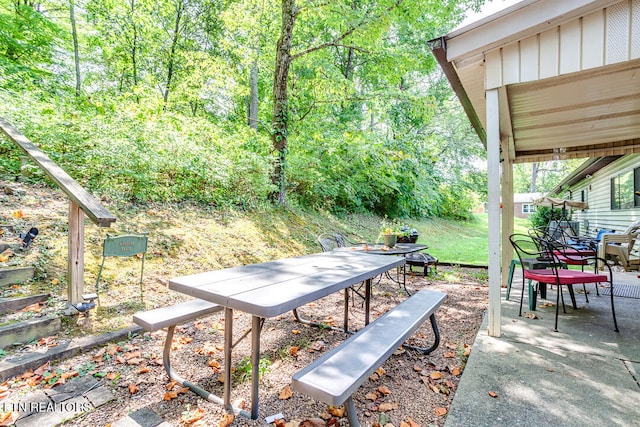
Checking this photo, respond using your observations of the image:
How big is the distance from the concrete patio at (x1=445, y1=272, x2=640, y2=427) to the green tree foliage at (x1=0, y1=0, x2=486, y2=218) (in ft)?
16.7

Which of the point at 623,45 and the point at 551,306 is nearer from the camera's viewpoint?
the point at 623,45

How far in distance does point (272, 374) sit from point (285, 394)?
296mm

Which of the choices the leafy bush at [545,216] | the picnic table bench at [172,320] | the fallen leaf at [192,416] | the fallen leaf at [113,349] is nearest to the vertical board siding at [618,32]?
the picnic table bench at [172,320]

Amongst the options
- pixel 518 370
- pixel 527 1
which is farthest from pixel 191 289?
pixel 527 1

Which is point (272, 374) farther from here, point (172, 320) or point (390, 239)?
point (390, 239)

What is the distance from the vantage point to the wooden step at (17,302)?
253 centimetres

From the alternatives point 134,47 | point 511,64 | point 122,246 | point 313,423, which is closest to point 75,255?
point 122,246

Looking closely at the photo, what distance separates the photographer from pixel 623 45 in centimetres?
232

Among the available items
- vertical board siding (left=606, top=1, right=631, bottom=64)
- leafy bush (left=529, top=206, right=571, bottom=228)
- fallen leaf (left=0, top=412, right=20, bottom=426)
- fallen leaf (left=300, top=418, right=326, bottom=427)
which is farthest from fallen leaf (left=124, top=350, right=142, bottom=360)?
leafy bush (left=529, top=206, right=571, bottom=228)

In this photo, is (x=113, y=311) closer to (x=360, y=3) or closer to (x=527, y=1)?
(x=527, y=1)

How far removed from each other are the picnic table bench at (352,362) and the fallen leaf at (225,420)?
0.69m

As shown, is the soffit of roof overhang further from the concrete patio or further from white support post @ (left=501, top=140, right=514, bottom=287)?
the concrete patio

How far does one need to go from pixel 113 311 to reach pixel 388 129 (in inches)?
486

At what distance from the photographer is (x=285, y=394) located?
2.08 metres
